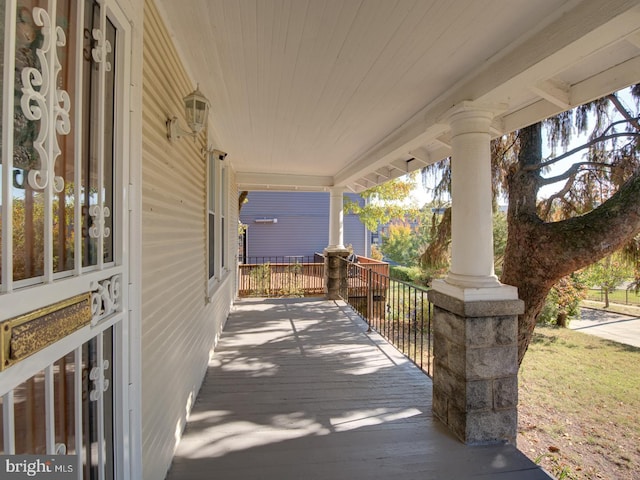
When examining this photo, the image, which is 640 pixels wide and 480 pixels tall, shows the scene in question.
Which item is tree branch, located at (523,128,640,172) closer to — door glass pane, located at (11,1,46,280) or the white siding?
the white siding

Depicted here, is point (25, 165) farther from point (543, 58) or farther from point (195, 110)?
point (543, 58)

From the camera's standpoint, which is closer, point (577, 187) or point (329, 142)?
point (329, 142)

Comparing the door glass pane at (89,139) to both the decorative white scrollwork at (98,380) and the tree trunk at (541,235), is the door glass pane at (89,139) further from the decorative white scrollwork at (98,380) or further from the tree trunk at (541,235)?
the tree trunk at (541,235)

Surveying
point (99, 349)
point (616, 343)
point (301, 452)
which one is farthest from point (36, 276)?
point (616, 343)

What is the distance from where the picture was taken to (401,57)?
2.19 metres

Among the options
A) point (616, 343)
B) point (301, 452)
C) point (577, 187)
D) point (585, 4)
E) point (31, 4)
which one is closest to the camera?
point (31, 4)

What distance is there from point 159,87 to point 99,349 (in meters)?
1.36

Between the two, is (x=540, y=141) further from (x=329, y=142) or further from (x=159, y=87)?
(x=159, y=87)

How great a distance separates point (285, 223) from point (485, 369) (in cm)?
1171

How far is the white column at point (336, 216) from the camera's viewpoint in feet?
22.5

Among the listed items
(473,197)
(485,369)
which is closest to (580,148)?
(473,197)

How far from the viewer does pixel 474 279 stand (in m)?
2.38

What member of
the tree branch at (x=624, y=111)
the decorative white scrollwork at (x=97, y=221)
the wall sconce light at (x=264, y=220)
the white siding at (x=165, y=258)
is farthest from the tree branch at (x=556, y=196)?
the wall sconce light at (x=264, y=220)

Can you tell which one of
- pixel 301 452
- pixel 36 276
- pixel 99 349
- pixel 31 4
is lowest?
pixel 301 452
